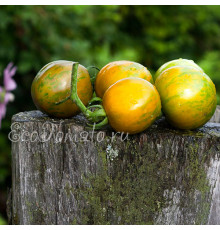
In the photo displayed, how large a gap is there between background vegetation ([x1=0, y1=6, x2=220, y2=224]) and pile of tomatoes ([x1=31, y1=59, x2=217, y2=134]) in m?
1.27

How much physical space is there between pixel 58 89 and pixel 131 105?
1.19 feet

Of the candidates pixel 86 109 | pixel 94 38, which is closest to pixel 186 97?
pixel 86 109

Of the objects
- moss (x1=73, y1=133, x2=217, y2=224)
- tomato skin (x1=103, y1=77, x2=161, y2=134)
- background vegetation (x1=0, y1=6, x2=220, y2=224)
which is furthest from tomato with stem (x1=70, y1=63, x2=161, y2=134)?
background vegetation (x1=0, y1=6, x2=220, y2=224)

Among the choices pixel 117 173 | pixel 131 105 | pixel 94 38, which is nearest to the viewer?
pixel 131 105

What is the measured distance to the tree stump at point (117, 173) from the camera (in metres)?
1.53

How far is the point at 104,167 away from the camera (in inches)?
60.7

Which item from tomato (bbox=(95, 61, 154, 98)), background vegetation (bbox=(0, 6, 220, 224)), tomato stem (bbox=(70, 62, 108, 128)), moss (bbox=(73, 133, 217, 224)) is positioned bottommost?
moss (bbox=(73, 133, 217, 224))

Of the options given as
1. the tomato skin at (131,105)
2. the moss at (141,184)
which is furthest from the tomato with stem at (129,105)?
the moss at (141,184)

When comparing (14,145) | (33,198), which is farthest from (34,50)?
(33,198)

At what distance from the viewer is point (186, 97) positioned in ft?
4.88

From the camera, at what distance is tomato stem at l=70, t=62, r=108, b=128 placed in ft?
4.73

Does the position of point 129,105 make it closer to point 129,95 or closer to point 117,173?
point 129,95

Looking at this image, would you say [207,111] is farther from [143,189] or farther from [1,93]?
[1,93]

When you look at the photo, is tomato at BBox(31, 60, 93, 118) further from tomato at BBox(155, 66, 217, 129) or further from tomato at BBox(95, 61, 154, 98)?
tomato at BBox(155, 66, 217, 129)
